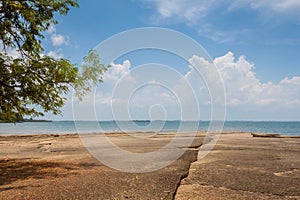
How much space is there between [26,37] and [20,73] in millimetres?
1971

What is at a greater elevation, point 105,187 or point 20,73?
point 20,73

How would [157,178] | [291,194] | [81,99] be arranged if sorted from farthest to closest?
[81,99] < [157,178] < [291,194]

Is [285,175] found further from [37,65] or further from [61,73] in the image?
[37,65]

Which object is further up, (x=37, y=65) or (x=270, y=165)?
(x=37, y=65)

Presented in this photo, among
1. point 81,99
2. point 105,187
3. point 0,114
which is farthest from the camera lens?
point 81,99

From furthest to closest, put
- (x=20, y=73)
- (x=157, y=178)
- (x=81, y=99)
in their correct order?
1. (x=81, y=99)
2. (x=20, y=73)
3. (x=157, y=178)

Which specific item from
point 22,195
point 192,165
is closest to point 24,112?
point 22,195

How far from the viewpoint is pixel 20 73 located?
10438 mm

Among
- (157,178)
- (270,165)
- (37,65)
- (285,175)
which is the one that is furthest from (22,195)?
(270,165)

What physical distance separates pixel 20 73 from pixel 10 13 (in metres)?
2.49

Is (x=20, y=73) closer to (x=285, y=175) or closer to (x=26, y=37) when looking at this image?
(x=26, y=37)

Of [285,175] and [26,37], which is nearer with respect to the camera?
[285,175]

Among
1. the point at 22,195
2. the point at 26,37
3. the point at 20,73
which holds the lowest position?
the point at 22,195

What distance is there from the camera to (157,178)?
29.2 feet
